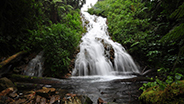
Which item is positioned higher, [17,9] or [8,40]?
[17,9]

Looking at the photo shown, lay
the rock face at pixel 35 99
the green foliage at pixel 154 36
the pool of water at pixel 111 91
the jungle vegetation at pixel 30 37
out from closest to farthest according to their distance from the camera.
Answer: the rock face at pixel 35 99, the pool of water at pixel 111 91, the jungle vegetation at pixel 30 37, the green foliage at pixel 154 36

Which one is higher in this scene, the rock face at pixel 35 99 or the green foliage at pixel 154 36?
the green foliage at pixel 154 36

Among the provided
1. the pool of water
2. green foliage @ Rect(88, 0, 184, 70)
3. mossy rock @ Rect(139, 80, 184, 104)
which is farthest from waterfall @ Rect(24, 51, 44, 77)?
green foliage @ Rect(88, 0, 184, 70)

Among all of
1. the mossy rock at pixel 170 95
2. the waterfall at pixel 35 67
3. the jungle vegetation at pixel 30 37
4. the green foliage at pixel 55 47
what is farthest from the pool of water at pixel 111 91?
the waterfall at pixel 35 67

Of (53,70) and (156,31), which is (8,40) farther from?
(156,31)

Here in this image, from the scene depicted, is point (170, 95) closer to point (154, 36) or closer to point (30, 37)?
point (154, 36)

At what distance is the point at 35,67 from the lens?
5.01m

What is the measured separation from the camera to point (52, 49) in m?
5.08

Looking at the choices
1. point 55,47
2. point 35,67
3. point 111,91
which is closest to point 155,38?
point 111,91

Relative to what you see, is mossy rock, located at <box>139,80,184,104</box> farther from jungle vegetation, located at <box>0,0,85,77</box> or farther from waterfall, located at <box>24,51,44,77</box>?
→ waterfall, located at <box>24,51,44,77</box>

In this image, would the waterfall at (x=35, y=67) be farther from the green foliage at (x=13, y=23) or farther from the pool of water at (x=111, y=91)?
the pool of water at (x=111, y=91)

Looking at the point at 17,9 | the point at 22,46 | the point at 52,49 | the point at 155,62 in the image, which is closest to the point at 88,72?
the point at 52,49

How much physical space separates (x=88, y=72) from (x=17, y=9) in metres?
6.08

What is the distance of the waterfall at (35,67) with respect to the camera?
4.74 meters
